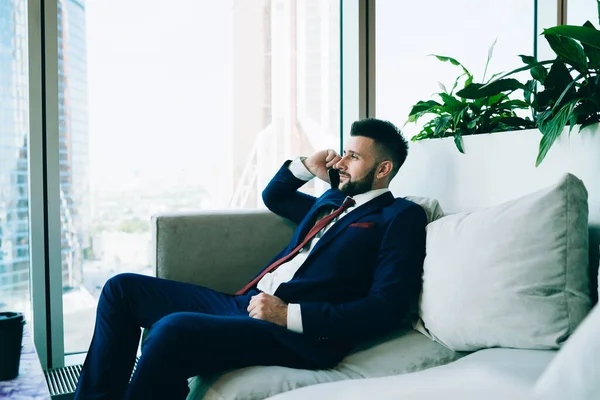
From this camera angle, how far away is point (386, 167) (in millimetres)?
1970

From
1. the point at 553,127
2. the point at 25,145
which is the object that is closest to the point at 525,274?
the point at 553,127

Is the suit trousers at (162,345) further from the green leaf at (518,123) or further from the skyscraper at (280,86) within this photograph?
the skyscraper at (280,86)

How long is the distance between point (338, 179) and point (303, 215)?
0.20m

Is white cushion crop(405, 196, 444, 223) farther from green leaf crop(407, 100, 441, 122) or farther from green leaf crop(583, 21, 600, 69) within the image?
green leaf crop(583, 21, 600, 69)

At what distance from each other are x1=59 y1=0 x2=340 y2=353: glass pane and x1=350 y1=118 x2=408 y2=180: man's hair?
1025 mm

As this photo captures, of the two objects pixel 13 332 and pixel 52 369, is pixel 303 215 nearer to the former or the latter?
pixel 13 332

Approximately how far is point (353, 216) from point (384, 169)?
264 mm

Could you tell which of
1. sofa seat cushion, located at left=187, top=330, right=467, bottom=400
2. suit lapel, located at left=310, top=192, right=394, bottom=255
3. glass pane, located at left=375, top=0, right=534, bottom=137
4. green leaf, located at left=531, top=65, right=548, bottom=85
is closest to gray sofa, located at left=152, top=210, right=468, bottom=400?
sofa seat cushion, located at left=187, top=330, right=467, bottom=400

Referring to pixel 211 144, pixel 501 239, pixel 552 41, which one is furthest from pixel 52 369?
pixel 552 41

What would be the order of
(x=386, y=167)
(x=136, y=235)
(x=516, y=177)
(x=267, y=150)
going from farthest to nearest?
(x=267, y=150)
(x=136, y=235)
(x=386, y=167)
(x=516, y=177)

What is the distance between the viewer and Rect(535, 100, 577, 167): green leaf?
1357 mm

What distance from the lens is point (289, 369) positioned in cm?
140

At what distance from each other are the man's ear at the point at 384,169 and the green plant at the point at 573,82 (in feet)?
1.96

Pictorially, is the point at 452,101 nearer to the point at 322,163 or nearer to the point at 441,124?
the point at 441,124
